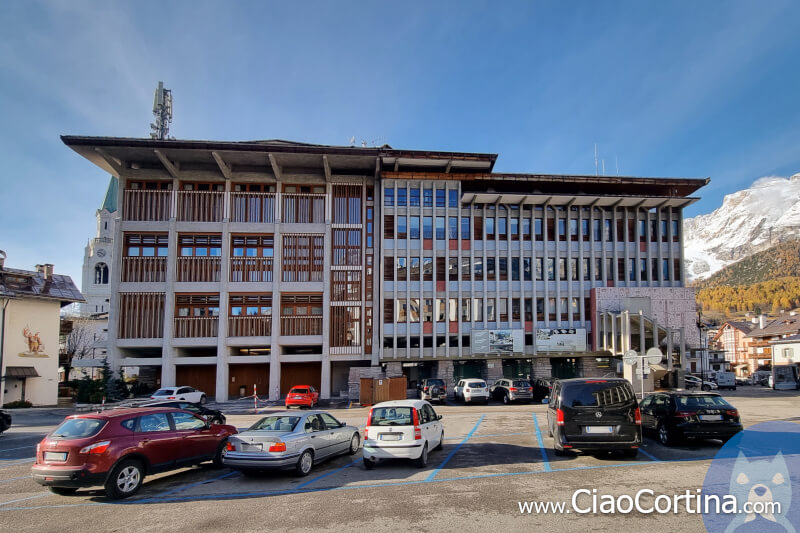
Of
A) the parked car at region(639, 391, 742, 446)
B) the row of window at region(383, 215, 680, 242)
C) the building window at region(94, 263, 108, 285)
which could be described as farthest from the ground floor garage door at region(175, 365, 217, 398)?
the building window at region(94, 263, 108, 285)

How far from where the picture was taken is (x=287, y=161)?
131 feet

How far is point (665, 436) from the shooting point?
13.8 meters

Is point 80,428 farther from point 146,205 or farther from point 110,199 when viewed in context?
point 110,199

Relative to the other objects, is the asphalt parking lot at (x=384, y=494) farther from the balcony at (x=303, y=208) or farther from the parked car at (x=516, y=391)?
the balcony at (x=303, y=208)

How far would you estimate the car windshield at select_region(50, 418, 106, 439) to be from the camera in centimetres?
952

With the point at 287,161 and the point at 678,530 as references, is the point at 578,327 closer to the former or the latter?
the point at 287,161

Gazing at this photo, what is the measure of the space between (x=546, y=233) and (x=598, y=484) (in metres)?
34.4

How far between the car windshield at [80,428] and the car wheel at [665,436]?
1323cm

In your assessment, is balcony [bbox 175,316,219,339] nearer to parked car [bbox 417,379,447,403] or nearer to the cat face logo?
parked car [bbox 417,379,447,403]

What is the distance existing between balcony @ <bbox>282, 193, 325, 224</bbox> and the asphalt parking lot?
27.4 meters

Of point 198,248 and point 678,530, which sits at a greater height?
point 198,248

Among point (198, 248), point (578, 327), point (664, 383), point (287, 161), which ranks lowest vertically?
point (664, 383)

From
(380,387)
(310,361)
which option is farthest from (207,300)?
(380,387)

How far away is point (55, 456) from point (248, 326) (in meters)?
29.9
